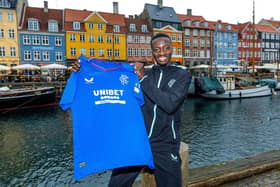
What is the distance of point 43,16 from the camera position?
132 ft

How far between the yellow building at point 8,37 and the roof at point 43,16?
5.62 feet

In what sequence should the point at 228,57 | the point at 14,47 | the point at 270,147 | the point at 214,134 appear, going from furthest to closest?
the point at 228,57
the point at 14,47
the point at 214,134
the point at 270,147

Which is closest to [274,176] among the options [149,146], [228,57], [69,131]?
[149,146]

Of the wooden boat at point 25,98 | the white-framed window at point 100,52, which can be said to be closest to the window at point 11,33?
the white-framed window at point 100,52

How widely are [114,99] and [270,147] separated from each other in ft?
40.1

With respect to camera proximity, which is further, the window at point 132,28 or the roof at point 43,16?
the window at point 132,28

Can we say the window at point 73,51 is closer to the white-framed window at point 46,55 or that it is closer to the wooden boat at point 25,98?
A: the white-framed window at point 46,55

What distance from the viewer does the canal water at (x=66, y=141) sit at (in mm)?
9195

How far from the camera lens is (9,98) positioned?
2264cm

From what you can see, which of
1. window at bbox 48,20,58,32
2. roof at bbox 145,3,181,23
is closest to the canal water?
window at bbox 48,20,58,32

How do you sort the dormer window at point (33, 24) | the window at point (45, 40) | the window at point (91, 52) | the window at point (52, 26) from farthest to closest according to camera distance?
the window at point (91, 52) < the window at point (52, 26) < the window at point (45, 40) < the dormer window at point (33, 24)

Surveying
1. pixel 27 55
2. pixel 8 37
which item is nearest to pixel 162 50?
pixel 27 55

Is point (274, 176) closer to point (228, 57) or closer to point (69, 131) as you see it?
point (69, 131)

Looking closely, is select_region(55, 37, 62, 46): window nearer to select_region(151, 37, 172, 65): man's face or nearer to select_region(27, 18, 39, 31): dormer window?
select_region(27, 18, 39, 31): dormer window
